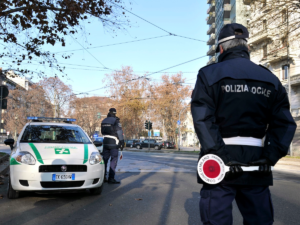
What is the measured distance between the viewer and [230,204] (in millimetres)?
2100

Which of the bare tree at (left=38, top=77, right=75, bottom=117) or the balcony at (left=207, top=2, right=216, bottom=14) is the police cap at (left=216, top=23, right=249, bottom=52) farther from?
the balcony at (left=207, top=2, right=216, bottom=14)

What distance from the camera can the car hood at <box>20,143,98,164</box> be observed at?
5.26m

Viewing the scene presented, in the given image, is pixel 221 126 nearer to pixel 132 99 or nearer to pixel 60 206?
pixel 60 206

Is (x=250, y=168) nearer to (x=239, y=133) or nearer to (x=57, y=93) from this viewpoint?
(x=239, y=133)

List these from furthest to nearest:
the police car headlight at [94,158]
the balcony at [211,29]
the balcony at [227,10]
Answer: the balcony at [211,29] → the balcony at [227,10] → the police car headlight at [94,158]

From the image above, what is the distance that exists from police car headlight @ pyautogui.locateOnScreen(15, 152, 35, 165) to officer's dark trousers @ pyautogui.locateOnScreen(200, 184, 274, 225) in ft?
12.6

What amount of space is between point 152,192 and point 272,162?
4.26 meters

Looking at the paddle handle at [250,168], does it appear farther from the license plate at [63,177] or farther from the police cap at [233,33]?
the license plate at [63,177]

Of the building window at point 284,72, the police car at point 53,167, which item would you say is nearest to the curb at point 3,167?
the police car at point 53,167

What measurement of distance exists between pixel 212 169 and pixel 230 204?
0.90ft

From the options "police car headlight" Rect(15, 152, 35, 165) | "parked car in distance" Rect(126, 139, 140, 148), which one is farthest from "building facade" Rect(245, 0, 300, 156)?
"parked car in distance" Rect(126, 139, 140, 148)

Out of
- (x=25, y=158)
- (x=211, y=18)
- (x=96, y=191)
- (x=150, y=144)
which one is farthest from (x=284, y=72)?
(x=211, y=18)

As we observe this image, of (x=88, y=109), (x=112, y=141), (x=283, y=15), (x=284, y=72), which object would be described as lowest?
(x=112, y=141)

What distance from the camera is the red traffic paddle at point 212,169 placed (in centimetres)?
205
